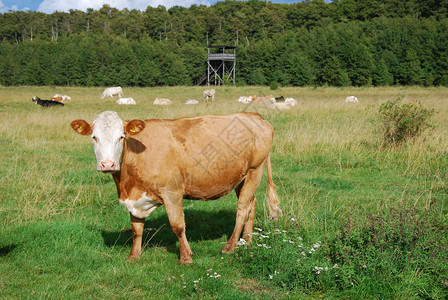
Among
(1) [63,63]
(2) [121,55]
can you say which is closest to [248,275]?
(2) [121,55]

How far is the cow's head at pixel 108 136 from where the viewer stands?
12.4 ft

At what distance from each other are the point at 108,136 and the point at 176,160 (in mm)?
854

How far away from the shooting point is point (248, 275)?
404 cm

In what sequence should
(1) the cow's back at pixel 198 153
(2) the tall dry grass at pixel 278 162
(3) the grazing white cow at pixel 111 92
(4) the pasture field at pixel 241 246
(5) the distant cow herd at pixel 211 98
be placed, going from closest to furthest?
(4) the pasture field at pixel 241 246 < (1) the cow's back at pixel 198 153 < (2) the tall dry grass at pixel 278 162 < (5) the distant cow herd at pixel 211 98 < (3) the grazing white cow at pixel 111 92

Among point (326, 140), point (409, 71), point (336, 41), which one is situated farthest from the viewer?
point (336, 41)

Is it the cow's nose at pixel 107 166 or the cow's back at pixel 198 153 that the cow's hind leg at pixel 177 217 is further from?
the cow's nose at pixel 107 166

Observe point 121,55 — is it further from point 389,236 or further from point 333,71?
point 389,236

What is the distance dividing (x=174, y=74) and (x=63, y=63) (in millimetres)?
18418

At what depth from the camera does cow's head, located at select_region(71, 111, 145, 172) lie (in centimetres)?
379

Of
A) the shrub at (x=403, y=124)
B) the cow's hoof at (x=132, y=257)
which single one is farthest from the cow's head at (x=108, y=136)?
the shrub at (x=403, y=124)

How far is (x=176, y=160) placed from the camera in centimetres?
432

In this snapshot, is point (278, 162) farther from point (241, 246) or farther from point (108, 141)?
point (108, 141)

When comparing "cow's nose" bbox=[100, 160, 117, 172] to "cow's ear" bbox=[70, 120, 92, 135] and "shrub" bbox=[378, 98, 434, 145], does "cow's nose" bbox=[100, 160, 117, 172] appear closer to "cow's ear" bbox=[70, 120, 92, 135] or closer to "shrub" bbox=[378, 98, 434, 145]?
"cow's ear" bbox=[70, 120, 92, 135]

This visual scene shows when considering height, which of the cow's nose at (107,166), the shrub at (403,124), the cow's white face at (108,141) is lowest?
the shrub at (403,124)
